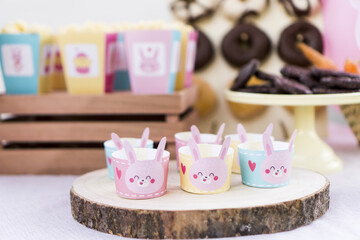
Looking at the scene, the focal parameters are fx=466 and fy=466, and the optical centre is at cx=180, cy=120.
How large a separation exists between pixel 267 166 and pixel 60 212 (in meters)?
0.49

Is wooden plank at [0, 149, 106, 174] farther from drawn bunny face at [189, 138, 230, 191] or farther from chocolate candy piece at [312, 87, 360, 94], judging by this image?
chocolate candy piece at [312, 87, 360, 94]

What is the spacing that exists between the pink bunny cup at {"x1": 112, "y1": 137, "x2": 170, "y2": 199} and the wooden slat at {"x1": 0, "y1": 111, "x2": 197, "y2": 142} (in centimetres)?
44

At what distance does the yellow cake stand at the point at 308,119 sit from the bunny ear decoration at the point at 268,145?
36 centimetres

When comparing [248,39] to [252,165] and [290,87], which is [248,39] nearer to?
[290,87]

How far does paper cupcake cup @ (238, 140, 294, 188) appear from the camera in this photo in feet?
3.15

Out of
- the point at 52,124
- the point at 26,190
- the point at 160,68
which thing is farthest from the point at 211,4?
the point at 26,190

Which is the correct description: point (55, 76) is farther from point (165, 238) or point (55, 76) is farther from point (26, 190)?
point (165, 238)

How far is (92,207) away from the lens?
0.92 m

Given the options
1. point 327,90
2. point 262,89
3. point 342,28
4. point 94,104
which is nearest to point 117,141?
point 94,104

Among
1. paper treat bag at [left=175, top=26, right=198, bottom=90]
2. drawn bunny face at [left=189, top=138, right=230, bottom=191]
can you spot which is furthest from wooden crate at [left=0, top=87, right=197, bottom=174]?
drawn bunny face at [left=189, top=138, right=230, bottom=191]

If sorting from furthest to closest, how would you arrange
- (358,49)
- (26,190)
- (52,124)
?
(358,49)
(52,124)
(26,190)

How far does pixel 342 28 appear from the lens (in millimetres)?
1812

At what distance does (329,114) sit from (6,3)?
55.8 inches

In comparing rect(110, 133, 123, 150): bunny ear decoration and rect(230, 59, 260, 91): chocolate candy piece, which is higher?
rect(230, 59, 260, 91): chocolate candy piece
